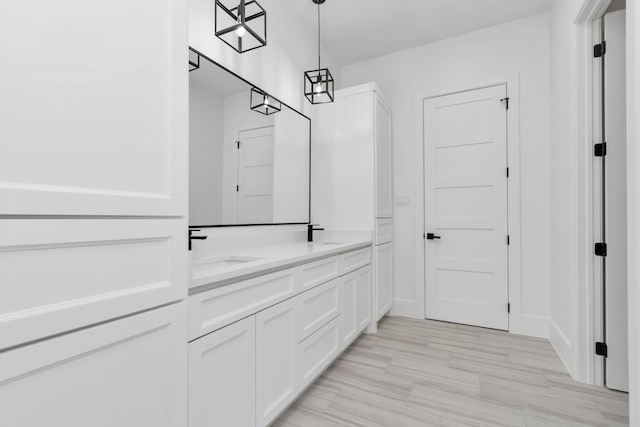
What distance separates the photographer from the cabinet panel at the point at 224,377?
108 cm

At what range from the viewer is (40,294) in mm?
705

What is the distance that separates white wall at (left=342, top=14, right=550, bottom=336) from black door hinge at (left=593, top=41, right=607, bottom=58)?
0.86m

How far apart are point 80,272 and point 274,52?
7.58 feet

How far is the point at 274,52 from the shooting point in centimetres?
254

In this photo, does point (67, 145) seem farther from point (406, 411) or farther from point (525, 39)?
point (525, 39)

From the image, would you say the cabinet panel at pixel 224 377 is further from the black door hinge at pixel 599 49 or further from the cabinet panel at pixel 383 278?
the black door hinge at pixel 599 49

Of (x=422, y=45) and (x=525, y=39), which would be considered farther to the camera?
(x=422, y=45)

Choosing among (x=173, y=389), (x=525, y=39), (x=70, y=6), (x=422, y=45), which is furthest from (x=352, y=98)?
(x=173, y=389)

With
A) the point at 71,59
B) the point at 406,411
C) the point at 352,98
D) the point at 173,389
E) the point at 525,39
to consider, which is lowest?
the point at 406,411

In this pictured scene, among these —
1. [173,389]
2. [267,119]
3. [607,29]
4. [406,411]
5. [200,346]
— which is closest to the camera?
[173,389]

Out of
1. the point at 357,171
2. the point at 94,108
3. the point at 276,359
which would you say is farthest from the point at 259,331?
the point at 357,171

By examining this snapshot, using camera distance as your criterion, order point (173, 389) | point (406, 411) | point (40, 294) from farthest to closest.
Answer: point (406, 411), point (173, 389), point (40, 294)

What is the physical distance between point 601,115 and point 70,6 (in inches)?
106

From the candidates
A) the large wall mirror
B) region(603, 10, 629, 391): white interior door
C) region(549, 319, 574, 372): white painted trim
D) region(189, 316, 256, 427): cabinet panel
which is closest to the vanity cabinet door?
the large wall mirror
